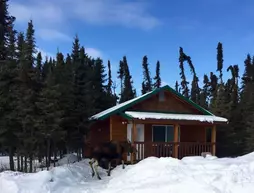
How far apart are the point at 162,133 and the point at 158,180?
27.3 ft

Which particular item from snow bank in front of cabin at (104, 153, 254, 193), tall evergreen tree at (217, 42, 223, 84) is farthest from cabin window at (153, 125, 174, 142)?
tall evergreen tree at (217, 42, 223, 84)

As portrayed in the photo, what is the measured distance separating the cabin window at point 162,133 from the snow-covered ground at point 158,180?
577 centimetres

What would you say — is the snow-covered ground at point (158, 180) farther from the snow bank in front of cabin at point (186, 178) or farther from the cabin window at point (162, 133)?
the cabin window at point (162, 133)

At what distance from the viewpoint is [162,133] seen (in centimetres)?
Answer: 1716

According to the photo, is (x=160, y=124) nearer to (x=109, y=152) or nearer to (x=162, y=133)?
(x=162, y=133)

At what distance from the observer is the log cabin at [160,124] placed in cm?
1484

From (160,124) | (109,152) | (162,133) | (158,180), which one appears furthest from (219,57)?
(158,180)

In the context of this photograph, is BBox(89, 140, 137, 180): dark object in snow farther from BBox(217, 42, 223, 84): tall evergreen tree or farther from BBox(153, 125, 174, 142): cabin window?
BBox(217, 42, 223, 84): tall evergreen tree

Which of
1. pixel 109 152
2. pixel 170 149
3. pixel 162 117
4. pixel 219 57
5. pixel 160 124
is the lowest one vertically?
pixel 170 149

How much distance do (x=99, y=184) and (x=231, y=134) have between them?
590 inches

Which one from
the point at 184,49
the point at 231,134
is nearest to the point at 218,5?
the point at 231,134

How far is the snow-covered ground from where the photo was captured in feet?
25.5

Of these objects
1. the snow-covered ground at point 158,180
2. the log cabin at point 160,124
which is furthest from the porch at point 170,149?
the snow-covered ground at point 158,180

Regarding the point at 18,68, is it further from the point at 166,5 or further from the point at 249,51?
the point at 249,51
